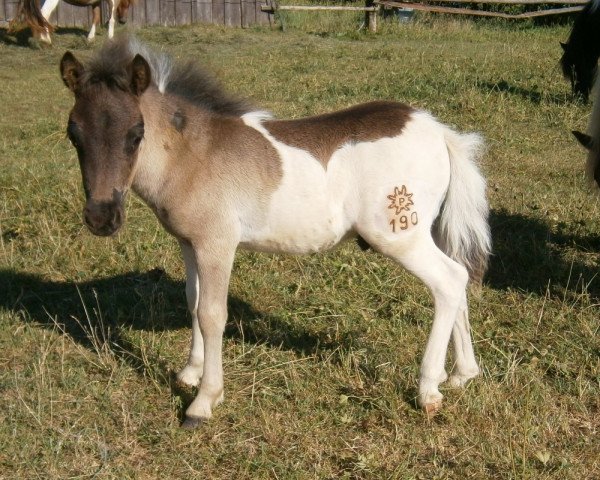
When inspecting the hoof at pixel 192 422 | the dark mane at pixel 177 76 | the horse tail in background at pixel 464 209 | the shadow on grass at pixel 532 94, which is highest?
the dark mane at pixel 177 76

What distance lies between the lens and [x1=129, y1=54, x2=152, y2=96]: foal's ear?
355 centimetres

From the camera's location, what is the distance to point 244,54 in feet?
46.6

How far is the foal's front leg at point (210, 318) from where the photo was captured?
12.4 ft

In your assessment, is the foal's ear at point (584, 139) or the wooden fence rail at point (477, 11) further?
the wooden fence rail at point (477, 11)

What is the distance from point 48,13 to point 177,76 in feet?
39.9

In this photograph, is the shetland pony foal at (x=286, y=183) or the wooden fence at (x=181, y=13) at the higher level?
the shetland pony foal at (x=286, y=183)

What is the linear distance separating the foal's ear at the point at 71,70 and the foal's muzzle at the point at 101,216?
1.79 ft

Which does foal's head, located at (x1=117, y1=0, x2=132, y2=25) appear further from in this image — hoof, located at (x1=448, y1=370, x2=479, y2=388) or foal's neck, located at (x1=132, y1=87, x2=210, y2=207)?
hoof, located at (x1=448, y1=370, x2=479, y2=388)

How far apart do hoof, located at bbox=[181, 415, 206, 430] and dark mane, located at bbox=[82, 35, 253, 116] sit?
1.47 meters

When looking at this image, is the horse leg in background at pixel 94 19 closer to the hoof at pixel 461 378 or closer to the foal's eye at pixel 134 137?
the foal's eye at pixel 134 137

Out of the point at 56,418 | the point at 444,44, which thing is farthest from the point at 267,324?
the point at 444,44

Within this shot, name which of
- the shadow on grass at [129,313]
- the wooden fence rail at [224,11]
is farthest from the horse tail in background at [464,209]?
the wooden fence rail at [224,11]

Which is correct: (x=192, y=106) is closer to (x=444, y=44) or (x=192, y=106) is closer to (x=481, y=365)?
(x=481, y=365)

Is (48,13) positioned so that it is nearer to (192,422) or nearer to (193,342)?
(193,342)
